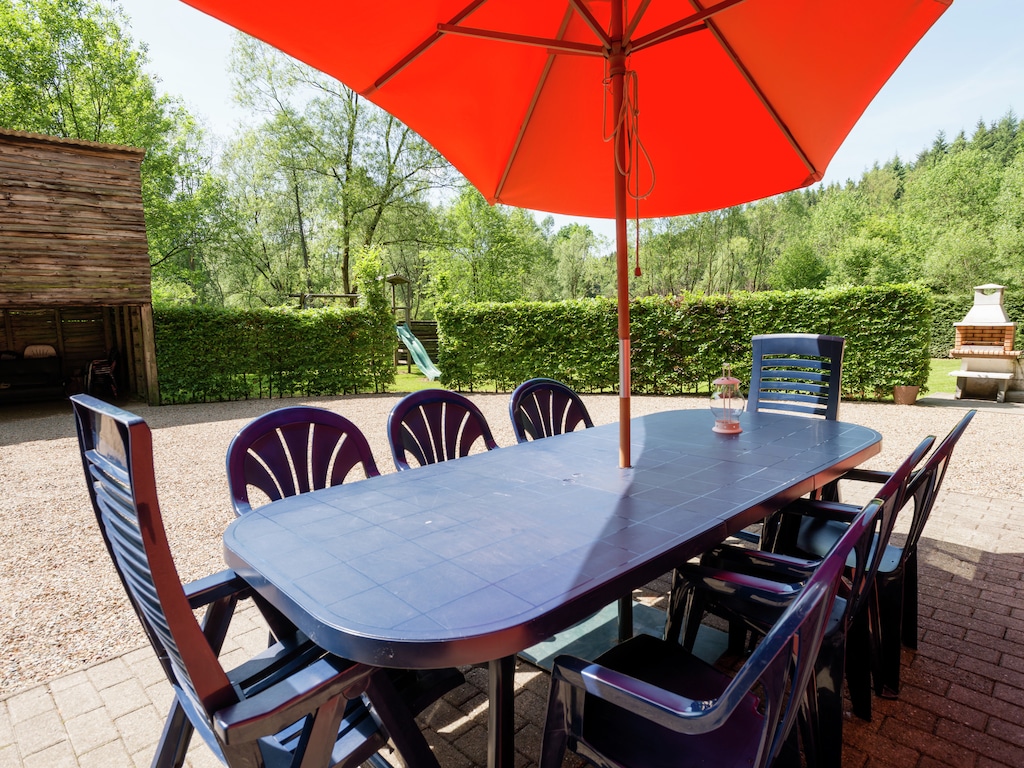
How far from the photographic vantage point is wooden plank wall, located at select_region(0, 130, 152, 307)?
8562mm

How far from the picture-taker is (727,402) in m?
2.57

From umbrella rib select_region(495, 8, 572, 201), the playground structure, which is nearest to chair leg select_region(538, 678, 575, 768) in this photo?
umbrella rib select_region(495, 8, 572, 201)

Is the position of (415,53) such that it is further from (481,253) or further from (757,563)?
(481,253)

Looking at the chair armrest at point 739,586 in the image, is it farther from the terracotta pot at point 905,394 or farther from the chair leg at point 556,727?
the terracotta pot at point 905,394

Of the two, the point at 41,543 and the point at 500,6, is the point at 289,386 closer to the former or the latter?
the point at 41,543

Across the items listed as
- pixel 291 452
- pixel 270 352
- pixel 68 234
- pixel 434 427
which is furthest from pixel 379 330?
pixel 291 452

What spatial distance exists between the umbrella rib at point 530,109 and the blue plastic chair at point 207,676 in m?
2.28

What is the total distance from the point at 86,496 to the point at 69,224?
21.3 ft

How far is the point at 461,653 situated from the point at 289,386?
407 inches

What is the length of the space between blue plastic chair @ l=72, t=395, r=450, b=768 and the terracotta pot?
28.6 ft

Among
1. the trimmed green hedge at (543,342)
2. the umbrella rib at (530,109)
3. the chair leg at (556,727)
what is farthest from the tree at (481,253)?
the chair leg at (556,727)

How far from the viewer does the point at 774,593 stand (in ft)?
4.45

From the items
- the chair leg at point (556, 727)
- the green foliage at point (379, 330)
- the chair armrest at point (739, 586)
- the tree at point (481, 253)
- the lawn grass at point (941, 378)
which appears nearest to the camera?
the chair leg at point (556, 727)

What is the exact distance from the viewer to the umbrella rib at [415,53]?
6.81ft
